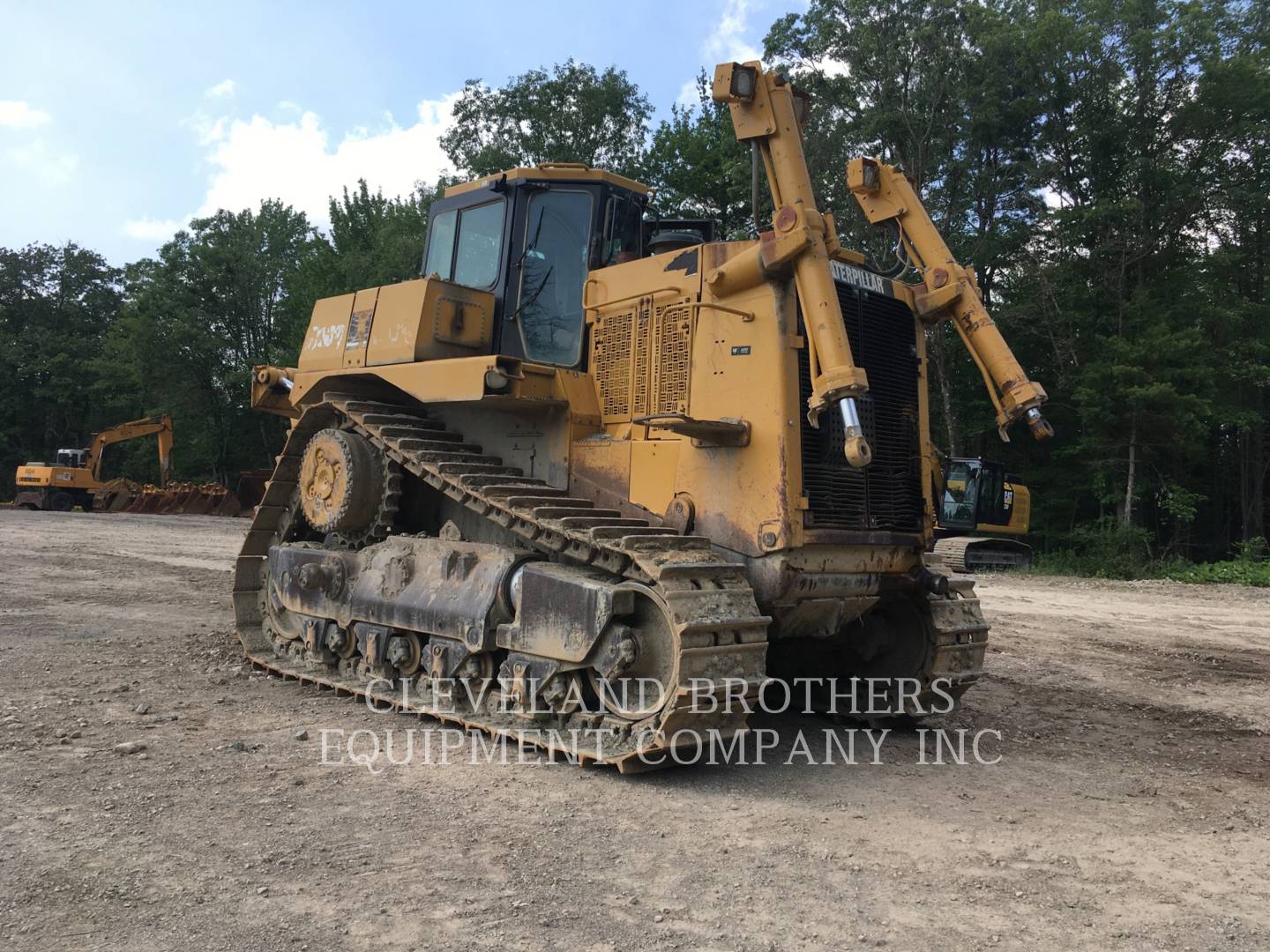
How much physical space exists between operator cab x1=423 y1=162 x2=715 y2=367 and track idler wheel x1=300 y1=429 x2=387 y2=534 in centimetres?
133

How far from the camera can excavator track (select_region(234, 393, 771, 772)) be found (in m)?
5.03

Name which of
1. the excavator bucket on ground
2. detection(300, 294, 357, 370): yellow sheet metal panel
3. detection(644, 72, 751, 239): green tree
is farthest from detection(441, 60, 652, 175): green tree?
detection(300, 294, 357, 370): yellow sheet metal panel

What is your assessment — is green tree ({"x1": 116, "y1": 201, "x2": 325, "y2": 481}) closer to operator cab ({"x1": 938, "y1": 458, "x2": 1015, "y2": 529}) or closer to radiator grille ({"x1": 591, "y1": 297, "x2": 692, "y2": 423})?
operator cab ({"x1": 938, "y1": 458, "x2": 1015, "y2": 529})

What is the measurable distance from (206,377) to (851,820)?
45363 mm

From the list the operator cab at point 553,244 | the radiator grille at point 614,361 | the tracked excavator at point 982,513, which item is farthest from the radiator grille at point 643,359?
the tracked excavator at point 982,513

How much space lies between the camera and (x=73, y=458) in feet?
122

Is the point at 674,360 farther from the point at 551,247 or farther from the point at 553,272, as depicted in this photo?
the point at 551,247

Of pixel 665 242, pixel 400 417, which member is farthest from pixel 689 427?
pixel 400 417

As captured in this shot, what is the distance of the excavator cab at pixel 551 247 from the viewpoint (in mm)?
7223

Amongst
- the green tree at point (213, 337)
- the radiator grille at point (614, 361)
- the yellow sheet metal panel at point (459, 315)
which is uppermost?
the green tree at point (213, 337)

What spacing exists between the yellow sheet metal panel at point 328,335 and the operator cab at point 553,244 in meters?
1.39

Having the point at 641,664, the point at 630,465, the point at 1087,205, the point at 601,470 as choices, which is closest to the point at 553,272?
the point at 601,470

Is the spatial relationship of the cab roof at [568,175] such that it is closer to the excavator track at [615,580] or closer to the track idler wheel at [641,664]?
the excavator track at [615,580]

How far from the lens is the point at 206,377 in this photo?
4453 centimetres
